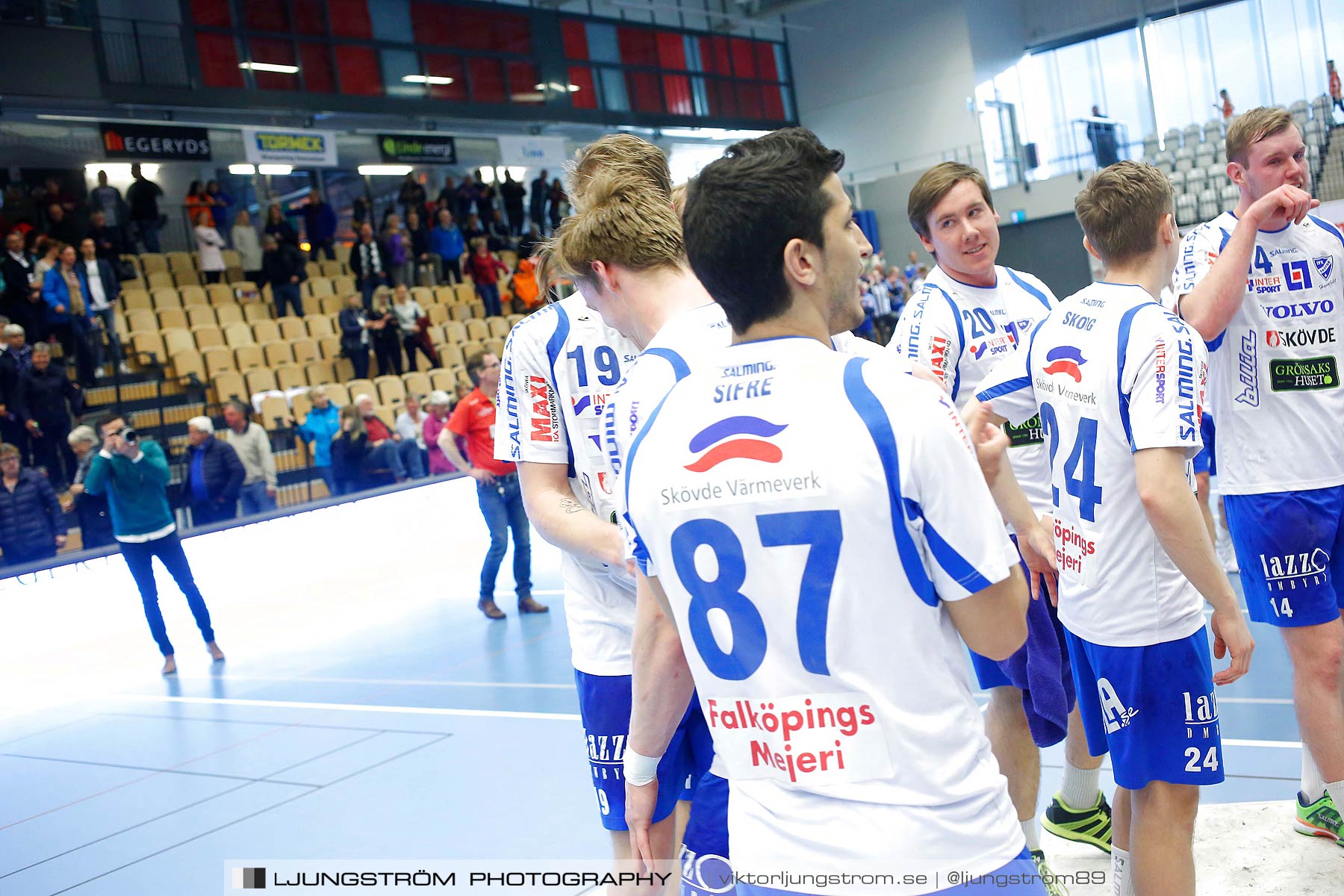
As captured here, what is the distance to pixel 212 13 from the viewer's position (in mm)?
17297

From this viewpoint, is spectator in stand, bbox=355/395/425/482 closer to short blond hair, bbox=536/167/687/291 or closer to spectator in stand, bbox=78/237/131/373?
spectator in stand, bbox=78/237/131/373

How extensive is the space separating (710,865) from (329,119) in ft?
64.4

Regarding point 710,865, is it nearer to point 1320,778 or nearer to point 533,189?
point 1320,778

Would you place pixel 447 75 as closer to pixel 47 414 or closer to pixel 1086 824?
pixel 47 414

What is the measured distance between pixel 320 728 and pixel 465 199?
15.2m

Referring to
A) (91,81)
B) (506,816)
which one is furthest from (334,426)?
(506,816)

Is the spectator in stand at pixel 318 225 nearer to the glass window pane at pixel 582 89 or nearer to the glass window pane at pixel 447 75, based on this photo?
the glass window pane at pixel 447 75

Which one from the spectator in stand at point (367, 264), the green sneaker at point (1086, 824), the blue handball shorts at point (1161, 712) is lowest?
the green sneaker at point (1086, 824)

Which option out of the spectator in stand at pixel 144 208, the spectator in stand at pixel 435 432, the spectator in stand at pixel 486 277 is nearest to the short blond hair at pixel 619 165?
the spectator in stand at pixel 435 432

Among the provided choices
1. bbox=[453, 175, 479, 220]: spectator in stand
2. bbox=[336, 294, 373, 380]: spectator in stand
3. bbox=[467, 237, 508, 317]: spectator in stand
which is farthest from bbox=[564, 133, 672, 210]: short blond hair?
bbox=[453, 175, 479, 220]: spectator in stand

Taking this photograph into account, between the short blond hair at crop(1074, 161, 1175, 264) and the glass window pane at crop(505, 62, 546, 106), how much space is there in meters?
19.7

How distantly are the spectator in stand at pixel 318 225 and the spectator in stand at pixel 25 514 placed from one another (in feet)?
31.8

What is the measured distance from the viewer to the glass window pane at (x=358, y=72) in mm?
18844

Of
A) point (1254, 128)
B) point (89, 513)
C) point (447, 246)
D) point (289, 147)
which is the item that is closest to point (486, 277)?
point (447, 246)
